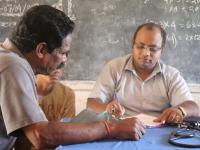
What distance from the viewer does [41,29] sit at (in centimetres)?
141

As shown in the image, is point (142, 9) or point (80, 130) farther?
point (142, 9)

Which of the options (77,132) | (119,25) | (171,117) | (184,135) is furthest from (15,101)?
(119,25)

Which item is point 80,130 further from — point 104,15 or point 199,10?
point 199,10

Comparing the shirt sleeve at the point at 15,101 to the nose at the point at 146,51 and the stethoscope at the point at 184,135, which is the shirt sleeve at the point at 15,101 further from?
the nose at the point at 146,51

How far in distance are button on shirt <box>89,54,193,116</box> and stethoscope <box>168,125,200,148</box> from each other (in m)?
0.71

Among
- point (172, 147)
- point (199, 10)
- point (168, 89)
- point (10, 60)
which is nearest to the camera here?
point (10, 60)

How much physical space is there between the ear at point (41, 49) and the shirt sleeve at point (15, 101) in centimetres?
16

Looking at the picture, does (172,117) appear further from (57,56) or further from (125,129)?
(57,56)

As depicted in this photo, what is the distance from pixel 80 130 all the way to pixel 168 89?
1234mm

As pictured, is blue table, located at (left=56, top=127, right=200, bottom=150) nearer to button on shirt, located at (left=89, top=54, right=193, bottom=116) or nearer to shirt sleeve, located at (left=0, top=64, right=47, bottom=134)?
shirt sleeve, located at (left=0, top=64, right=47, bottom=134)

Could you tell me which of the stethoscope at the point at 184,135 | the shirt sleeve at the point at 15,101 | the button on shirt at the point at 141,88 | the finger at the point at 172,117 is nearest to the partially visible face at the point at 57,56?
the shirt sleeve at the point at 15,101

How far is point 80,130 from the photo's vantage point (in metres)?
1.43

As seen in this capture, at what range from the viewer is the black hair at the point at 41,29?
141 cm

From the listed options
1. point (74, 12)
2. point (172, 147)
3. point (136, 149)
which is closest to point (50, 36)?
point (136, 149)
